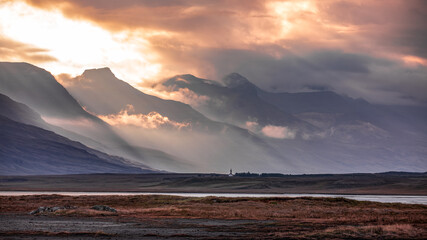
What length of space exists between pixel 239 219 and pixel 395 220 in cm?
1968

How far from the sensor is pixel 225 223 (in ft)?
244

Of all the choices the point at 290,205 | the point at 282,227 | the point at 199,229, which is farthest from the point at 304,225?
the point at 290,205

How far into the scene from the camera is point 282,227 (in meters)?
67.3

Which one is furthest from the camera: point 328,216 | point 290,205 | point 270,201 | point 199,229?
point 270,201

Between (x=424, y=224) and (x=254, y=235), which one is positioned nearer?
(x=254, y=235)

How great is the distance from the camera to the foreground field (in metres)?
58.8

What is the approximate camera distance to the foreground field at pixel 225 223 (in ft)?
193

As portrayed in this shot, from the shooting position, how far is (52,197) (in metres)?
141

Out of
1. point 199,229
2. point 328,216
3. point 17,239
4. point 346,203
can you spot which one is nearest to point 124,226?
point 199,229

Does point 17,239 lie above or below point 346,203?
below

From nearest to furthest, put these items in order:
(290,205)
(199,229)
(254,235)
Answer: (254,235)
(199,229)
(290,205)

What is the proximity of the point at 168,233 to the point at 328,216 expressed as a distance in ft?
104

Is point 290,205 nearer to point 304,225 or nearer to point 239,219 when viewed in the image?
point 239,219

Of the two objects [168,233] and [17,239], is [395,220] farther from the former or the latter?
[17,239]
